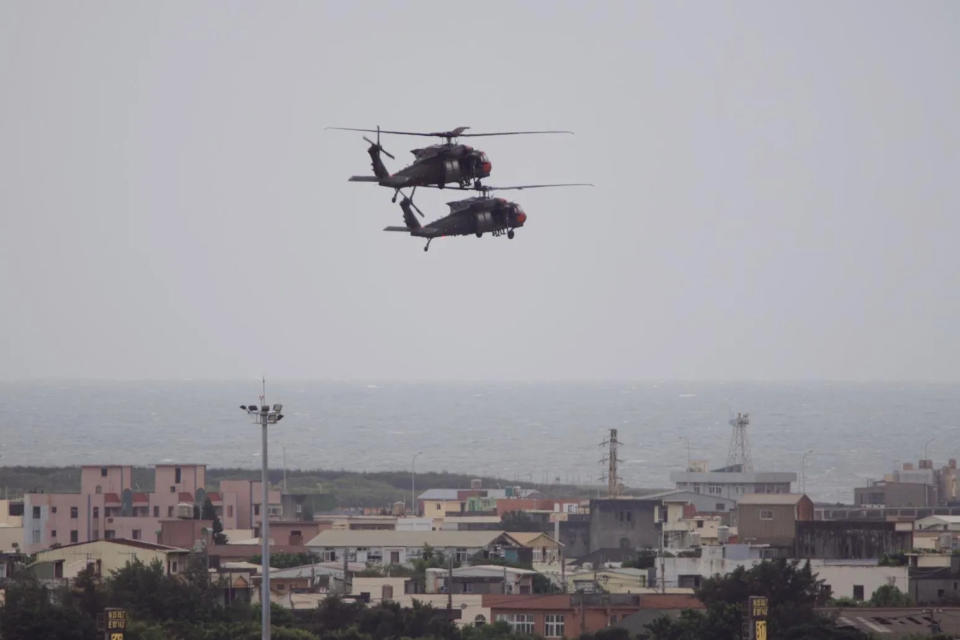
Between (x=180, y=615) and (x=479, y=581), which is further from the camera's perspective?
(x=479, y=581)

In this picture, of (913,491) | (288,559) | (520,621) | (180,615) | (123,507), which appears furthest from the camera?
(913,491)

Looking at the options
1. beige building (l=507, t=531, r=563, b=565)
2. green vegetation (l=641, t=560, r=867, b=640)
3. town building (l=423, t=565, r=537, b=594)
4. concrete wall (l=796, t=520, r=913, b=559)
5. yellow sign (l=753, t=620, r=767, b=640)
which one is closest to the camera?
yellow sign (l=753, t=620, r=767, b=640)

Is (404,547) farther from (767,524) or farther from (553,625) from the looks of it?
(553,625)

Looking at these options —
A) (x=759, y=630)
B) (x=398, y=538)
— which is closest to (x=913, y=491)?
(x=398, y=538)

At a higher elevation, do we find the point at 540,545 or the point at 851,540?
the point at 851,540

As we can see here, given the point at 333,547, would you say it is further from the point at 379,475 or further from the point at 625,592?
the point at 379,475

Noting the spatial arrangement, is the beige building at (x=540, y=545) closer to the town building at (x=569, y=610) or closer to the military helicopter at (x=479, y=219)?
the town building at (x=569, y=610)

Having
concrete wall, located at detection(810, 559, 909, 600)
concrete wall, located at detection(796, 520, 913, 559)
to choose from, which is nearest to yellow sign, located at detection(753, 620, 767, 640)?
concrete wall, located at detection(810, 559, 909, 600)

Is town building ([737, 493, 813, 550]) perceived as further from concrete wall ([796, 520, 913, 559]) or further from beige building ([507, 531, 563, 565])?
beige building ([507, 531, 563, 565])
